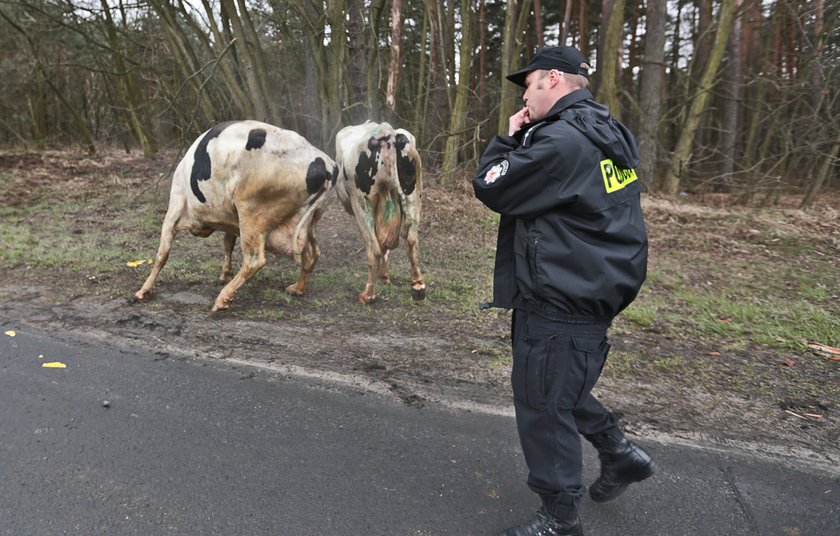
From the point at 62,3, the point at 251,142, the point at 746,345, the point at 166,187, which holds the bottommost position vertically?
the point at 746,345

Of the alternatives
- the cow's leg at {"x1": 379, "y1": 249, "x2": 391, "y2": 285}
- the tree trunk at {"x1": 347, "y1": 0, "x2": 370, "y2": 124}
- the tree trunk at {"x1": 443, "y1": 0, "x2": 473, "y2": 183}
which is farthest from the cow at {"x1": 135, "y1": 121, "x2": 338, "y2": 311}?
the tree trunk at {"x1": 443, "y1": 0, "x2": 473, "y2": 183}

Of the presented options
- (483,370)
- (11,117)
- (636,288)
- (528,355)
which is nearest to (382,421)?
(483,370)

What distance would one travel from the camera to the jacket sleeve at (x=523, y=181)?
2.05 metres

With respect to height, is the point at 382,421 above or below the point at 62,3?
below

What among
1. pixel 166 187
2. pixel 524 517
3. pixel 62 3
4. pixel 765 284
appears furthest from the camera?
pixel 62 3

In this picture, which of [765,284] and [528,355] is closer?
[528,355]

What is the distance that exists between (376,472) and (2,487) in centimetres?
173

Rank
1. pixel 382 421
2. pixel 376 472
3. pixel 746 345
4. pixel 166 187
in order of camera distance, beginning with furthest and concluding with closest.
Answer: pixel 166 187
pixel 746 345
pixel 382 421
pixel 376 472

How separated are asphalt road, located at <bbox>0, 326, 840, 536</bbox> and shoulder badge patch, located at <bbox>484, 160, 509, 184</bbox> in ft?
4.98

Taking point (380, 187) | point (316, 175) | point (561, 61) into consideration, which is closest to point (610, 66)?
point (380, 187)

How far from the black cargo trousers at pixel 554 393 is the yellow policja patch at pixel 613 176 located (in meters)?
0.55

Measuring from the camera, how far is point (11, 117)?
1812 centimetres

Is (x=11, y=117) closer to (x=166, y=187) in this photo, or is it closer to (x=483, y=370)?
(x=166, y=187)

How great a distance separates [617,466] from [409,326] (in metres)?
2.63
